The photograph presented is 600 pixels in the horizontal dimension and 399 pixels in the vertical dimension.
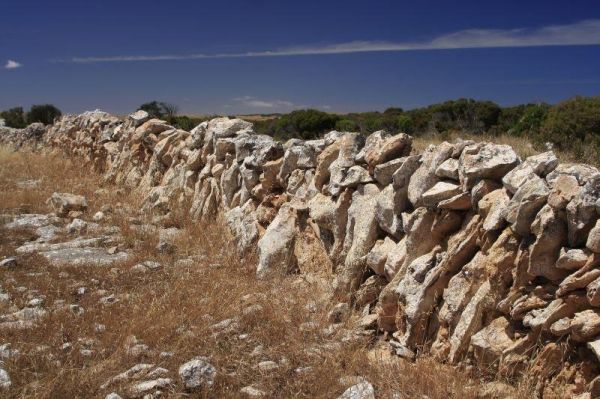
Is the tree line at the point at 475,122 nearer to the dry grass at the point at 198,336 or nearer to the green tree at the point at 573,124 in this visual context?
the green tree at the point at 573,124

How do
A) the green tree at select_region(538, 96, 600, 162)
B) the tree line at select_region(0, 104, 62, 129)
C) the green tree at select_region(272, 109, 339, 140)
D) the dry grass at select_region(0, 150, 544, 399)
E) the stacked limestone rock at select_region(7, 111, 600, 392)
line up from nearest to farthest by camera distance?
the stacked limestone rock at select_region(7, 111, 600, 392), the dry grass at select_region(0, 150, 544, 399), the green tree at select_region(538, 96, 600, 162), the green tree at select_region(272, 109, 339, 140), the tree line at select_region(0, 104, 62, 129)

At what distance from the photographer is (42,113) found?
34.9 meters

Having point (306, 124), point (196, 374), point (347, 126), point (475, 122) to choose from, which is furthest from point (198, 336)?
point (306, 124)

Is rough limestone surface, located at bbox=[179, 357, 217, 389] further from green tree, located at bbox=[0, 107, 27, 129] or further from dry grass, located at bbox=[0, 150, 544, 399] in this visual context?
green tree, located at bbox=[0, 107, 27, 129]

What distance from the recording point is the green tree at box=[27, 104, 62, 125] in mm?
34487

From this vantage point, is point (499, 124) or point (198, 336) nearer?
point (198, 336)

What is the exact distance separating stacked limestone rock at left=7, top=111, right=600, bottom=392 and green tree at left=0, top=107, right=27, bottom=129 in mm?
31605

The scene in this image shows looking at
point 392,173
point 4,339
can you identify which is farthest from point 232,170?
point 4,339

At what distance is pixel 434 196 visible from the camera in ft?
16.5

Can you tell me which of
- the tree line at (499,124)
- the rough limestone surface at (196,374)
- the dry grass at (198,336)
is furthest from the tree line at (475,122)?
the rough limestone surface at (196,374)

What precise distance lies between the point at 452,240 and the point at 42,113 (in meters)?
35.4

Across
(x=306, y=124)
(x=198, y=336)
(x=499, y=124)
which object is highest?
(x=306, y=124)

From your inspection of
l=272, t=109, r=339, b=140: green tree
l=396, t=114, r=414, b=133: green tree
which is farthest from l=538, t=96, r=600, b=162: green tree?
l=272, t=109, r=339, b=140: green tree

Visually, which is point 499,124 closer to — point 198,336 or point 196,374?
point 198,336
